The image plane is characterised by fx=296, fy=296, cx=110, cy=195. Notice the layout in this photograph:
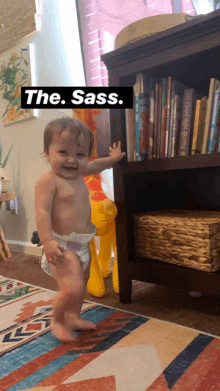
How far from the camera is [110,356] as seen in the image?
639 millimetres

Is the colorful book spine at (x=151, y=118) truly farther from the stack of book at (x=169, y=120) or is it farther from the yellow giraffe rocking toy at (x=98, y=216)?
the yellow giraffe rocking toy at (x=98, y=216)

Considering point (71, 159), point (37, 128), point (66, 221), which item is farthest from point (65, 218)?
point (37, 128)

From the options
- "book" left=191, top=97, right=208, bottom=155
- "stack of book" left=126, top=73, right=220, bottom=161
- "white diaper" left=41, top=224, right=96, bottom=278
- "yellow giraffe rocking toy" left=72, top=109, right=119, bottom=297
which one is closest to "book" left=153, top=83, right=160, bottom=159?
"stack of book" left=126, top=73, right=220, bottom=161

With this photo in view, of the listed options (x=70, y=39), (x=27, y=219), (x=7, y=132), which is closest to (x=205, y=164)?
(x=70, y=39)

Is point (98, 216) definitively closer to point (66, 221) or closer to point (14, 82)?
point (66, 221)

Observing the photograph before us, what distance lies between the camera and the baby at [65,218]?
0.70m

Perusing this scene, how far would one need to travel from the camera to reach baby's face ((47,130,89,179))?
72cm

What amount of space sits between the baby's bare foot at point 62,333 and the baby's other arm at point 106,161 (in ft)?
1.33

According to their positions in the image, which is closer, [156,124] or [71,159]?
[71,159]

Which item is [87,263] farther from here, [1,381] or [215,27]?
[215,27]

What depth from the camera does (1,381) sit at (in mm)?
582

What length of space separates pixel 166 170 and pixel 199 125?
0.19m

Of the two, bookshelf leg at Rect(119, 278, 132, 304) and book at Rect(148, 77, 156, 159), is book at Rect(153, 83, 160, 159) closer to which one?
book at Rect(148, 77, 156, 159)

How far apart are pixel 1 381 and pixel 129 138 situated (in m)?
0.69
